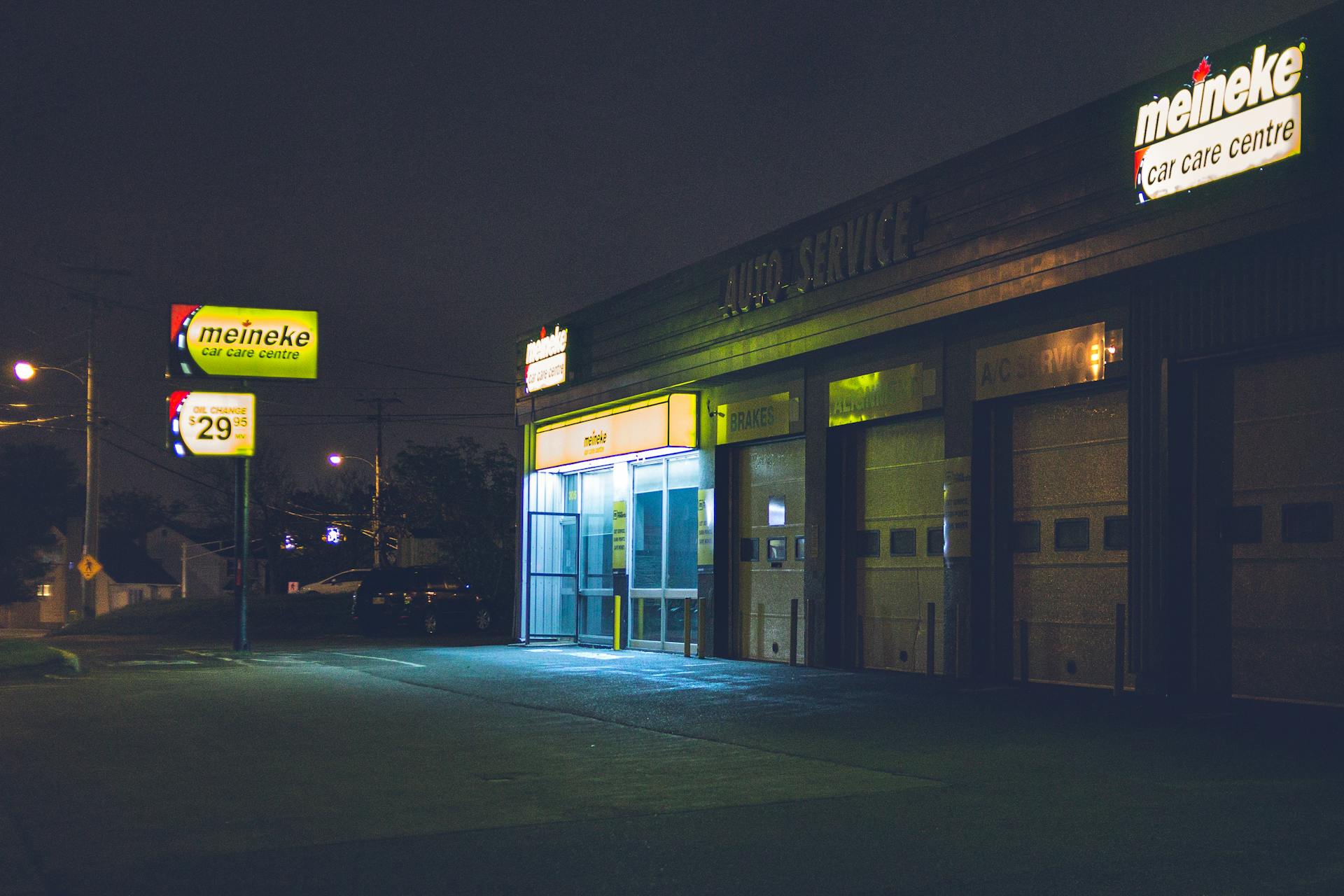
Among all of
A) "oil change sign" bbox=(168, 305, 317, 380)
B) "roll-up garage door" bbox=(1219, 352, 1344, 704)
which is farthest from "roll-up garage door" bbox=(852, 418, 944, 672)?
"oil change sign" bbox=(168, 305, 317, 380)

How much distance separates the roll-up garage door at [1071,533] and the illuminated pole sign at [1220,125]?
2.74m

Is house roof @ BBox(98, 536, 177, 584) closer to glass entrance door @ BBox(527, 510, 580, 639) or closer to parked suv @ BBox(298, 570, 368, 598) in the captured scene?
parked suv @ BBox(298, 570, 368, 598)

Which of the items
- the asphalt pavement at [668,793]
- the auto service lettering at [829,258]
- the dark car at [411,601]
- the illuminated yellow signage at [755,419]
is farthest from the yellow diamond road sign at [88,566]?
the asphalt pavement at [668,793]

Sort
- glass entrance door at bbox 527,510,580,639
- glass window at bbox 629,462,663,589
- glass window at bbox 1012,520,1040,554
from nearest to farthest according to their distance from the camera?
glass window at bbox 1012,520,1040,554, glass window at bbox 629,462,663,589, glass entrance door at bbox 527,510,580,639

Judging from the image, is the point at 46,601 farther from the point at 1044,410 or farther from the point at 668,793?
the point at 668,793

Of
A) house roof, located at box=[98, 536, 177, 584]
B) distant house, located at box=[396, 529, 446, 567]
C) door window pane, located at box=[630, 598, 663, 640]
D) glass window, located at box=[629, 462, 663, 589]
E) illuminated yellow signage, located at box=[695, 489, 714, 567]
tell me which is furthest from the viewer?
house roof, located at box=[98, 536, 177, 584]

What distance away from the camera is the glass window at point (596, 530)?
24.9 m

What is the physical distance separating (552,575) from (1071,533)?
43.8 ft

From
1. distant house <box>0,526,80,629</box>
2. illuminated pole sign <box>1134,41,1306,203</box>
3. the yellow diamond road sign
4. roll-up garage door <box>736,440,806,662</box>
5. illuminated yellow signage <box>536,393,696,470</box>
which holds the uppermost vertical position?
illuminated pole sign <box>1134,41,1306,203</box>

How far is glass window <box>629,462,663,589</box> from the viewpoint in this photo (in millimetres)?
22750

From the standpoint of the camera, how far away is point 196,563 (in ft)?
339

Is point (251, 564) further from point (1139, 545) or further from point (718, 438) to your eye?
point (1139, 545)

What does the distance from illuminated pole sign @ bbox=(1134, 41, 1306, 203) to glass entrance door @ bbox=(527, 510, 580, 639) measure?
15480 millimetres

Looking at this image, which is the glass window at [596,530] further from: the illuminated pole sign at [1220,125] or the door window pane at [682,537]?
the illuminated pole sign at [1220,125]
